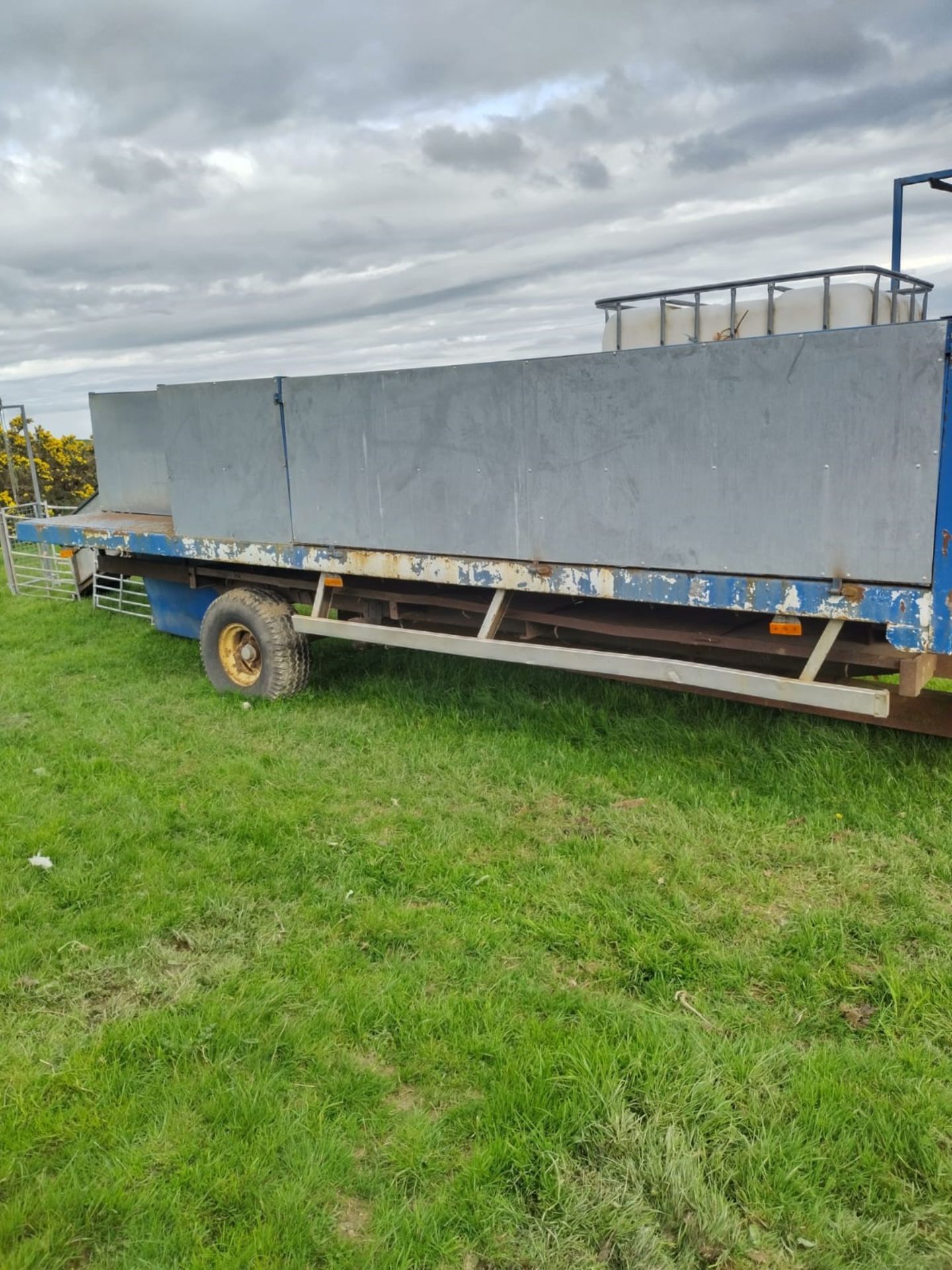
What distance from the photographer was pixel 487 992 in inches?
140

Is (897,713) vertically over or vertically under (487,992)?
over

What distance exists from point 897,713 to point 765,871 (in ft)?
4.10

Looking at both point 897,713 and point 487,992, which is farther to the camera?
point 897,713

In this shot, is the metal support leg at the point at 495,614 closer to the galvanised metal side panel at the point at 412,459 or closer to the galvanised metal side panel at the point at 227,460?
the galvanised metal side panel at the point at 412,459

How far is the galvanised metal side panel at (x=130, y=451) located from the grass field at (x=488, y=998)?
331 cm

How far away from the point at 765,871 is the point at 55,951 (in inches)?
118

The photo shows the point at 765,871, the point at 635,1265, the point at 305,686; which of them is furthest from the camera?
the point at 305,686

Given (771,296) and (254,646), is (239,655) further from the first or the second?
(771,296)

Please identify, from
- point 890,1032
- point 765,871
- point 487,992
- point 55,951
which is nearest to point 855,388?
point 765,871

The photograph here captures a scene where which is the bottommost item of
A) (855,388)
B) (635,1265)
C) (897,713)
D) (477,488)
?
(635,1265)

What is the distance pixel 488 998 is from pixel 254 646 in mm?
4459

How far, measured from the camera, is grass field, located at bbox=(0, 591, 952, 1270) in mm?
2633

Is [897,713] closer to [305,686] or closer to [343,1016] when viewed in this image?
[343,1016]

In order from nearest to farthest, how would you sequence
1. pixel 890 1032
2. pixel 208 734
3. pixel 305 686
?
pixel 890 1032 < pixel 208 734 < pixel 305 686
